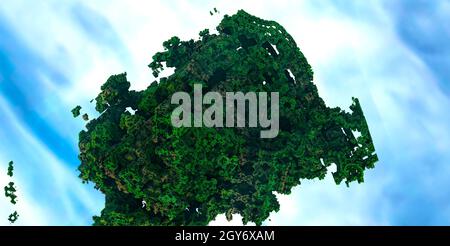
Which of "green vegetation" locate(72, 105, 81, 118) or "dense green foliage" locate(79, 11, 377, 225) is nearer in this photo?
"dense green foliage" locate(79, 11, 377, 225)

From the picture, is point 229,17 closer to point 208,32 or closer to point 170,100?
point 208,32

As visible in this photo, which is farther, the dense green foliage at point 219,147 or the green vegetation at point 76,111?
the green vegetation at point 76,111

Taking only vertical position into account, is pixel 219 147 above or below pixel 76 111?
below

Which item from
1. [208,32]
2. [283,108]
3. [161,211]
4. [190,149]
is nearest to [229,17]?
[208,32]

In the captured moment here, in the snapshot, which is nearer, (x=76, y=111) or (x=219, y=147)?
(x=219, y=147)

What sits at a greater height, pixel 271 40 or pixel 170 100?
pixel 271 40
